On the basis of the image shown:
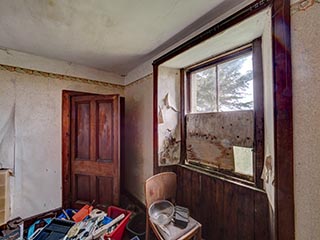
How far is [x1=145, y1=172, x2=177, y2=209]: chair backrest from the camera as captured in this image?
1.48m

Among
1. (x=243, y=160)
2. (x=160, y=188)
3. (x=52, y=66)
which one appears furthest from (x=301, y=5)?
(x=52, y=66)

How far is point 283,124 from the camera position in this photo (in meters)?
0.81

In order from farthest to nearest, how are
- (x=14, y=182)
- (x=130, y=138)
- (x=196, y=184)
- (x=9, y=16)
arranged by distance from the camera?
1. (x=130, y=138)
2. (x=14, y=182)
3. (x=196, y=184)
4. (x=9, y=16)

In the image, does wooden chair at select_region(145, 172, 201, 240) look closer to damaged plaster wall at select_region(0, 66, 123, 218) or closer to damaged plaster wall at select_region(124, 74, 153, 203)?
damaged plaster wall at select_region(124, 74, 153, 203)

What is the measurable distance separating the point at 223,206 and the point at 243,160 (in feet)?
1.41

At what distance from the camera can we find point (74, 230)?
1.57 metres

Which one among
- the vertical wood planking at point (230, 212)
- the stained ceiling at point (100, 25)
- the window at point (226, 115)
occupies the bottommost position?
the vertical wood planking at point (230, 212)

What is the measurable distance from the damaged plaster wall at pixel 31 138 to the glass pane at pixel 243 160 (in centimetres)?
207

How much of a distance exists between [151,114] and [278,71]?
145 cm

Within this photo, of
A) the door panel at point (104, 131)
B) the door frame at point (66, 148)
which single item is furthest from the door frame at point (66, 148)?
the door panel at point (104, 131)

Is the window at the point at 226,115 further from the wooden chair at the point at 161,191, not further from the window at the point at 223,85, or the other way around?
the wooden chair at the point at 161,191

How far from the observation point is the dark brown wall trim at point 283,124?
79 cm

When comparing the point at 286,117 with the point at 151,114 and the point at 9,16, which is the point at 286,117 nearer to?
the point at 151,114

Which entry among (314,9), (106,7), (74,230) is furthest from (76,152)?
(314,9)
